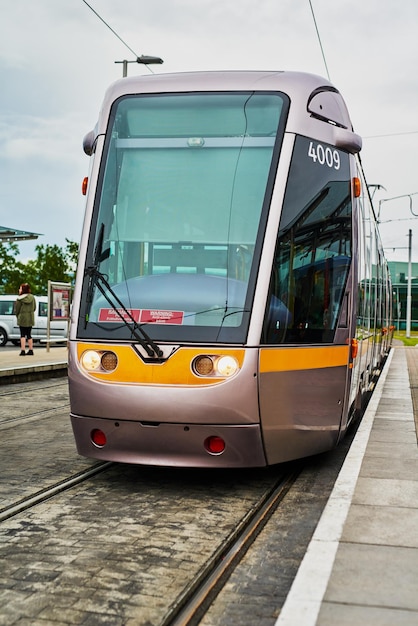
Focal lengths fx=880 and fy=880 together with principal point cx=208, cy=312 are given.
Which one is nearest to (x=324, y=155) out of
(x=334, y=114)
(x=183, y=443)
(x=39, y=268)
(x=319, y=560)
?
(x=334, y=114)

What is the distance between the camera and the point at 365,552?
462 cm

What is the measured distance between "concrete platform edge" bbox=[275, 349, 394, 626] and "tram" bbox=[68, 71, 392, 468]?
0.62 meters

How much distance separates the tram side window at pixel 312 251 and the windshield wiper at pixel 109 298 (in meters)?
0.84

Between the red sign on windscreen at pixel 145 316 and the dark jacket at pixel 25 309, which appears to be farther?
the dark jacket at pixel 25 309

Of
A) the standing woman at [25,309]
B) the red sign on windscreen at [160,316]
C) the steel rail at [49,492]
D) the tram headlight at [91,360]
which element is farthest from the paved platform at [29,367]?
the red sign on windscreen at [160,316]

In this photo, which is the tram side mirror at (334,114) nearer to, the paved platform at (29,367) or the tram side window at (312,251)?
the tram side window at (312,251)

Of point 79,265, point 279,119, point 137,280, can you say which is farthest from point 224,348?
point 279,119

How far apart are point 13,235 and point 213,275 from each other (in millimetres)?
15697

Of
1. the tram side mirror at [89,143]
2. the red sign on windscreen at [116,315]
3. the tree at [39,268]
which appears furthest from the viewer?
the tree at [39,268]

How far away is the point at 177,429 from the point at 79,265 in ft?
5.32

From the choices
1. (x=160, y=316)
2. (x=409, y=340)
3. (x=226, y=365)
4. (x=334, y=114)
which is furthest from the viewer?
(x=409, y=340)

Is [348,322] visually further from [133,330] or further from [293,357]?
[133,330]

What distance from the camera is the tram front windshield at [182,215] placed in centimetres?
645

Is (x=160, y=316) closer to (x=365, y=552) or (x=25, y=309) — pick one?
(x=365, y=552)
